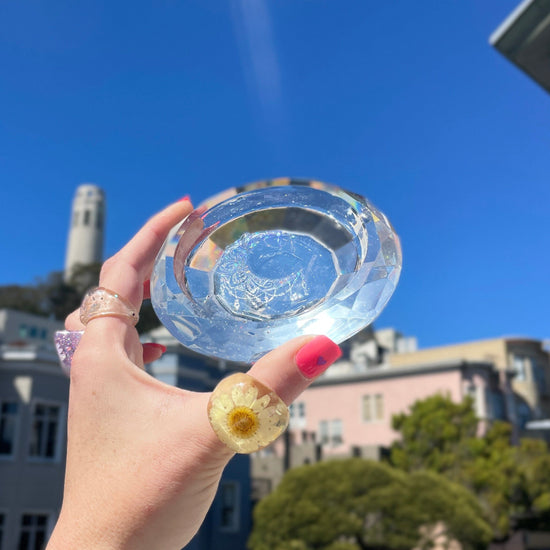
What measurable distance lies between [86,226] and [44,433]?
72511 millimetres

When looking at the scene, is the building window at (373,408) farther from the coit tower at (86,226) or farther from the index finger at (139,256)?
the coit tower at (86,226)

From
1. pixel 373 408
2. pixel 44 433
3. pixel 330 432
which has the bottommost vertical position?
pixel 44 433

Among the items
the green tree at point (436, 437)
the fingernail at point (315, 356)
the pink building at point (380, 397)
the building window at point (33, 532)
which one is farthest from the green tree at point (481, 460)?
the fingernail at point (315, 356)

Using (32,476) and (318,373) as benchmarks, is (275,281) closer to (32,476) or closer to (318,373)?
(318,373)

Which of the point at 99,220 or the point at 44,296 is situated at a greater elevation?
the point at 99,220

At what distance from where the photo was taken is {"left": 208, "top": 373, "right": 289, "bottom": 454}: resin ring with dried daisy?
1381mm

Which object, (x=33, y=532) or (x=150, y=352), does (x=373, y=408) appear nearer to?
(x=33, y=532)

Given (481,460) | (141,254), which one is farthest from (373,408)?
(141,254)

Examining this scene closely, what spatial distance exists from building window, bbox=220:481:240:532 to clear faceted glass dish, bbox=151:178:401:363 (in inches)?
718

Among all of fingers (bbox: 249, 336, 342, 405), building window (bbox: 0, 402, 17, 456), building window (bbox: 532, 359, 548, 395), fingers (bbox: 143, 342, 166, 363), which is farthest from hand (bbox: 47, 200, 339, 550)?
building window (bbox: 532, 359, 548, 395)

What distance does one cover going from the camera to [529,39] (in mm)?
3512

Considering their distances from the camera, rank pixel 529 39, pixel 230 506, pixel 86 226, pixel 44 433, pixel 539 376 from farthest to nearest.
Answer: pixel 86 226 < pixel 539 376 < pixel 230 506 < pixel 44 433 < pixel 529 39

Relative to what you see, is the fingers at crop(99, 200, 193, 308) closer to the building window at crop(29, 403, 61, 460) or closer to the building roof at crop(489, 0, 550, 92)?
the building roof at crop(489, 0, 550, 92)

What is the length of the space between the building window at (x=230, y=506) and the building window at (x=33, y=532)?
4975 millimetres
